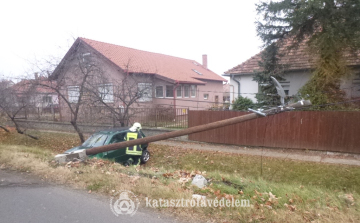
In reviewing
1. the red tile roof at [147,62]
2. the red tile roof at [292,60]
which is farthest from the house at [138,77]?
the red tile roof at [292,60]

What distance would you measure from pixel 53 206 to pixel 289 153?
8.55 meters

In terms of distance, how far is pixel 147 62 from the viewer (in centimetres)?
2200

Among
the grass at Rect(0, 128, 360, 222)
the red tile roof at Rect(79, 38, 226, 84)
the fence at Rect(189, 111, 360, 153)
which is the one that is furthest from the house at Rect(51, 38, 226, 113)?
the grass at Rect(0, 128, 360, 222)

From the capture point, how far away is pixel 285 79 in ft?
40.8

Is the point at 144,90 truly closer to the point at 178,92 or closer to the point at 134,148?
the point at 134,148

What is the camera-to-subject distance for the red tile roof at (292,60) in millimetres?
11188

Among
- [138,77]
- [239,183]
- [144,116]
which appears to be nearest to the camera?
[239,183]

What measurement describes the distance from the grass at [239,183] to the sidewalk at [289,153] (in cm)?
67

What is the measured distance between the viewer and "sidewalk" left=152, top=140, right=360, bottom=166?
870 cm

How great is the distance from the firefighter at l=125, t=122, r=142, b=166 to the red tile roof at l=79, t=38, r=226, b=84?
30.3ft

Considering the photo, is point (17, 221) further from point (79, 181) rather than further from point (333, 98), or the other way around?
point (333, 98)

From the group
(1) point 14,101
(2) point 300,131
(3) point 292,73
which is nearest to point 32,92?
(1) point 14,101

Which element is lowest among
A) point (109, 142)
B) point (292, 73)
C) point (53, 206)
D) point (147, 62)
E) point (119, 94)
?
point (53, 206)

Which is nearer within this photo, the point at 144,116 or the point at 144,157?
the point at 144,157
